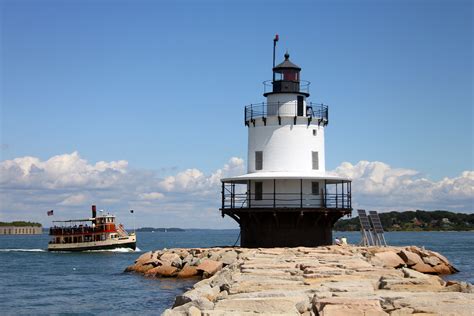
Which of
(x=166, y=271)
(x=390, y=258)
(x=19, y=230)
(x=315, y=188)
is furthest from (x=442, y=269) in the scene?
(x=19, y=230)

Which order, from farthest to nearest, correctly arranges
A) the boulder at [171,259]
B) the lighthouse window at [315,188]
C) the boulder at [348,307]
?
the lighthouse window at [315,188] → the boulder at [171,259] → the boulder at [348,307]

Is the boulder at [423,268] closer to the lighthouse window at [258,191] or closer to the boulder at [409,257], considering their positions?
the boulder at [409,257]

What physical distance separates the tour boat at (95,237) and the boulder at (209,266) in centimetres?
3614

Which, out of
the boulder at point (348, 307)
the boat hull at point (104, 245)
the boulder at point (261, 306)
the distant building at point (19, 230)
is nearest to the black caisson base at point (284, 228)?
the boulder at point (261, 306)

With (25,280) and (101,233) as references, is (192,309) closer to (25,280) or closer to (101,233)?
(25,280)

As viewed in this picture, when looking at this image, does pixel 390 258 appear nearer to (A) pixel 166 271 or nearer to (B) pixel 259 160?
(B) pixel 259 160

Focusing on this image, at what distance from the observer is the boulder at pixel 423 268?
3023 cm

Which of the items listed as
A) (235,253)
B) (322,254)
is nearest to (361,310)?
(322,254)

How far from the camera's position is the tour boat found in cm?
6419

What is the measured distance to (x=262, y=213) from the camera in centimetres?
3117

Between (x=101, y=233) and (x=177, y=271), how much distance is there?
35654 mm

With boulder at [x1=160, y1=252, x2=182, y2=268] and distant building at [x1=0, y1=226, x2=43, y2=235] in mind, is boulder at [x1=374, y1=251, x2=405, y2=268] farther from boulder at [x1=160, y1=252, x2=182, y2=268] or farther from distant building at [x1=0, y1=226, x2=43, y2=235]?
distant building at [x1=0, y1=226, x2=43, y2=235]

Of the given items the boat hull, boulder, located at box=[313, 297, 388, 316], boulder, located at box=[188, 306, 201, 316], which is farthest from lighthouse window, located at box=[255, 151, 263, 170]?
the boat hull

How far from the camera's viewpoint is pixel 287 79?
33.0 meters
